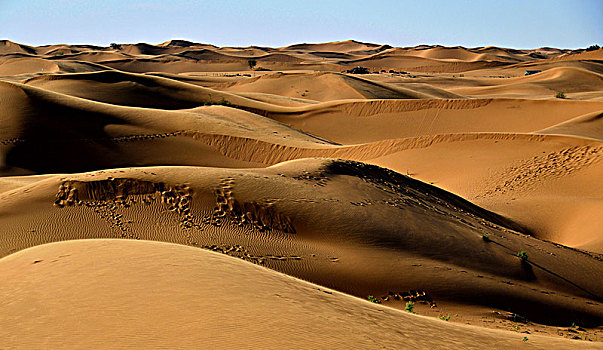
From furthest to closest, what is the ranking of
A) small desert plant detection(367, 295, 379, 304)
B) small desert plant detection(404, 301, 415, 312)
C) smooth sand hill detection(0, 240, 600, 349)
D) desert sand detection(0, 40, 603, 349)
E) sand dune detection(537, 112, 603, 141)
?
sand dune detection(537, 112, 603, 141) < small desert plant detection(367, 295, 379, 304) < small desert plant detection(404, 301, 415, 312) < desert sand detection(0, 40, 603, 349) < smooth sand hill detection(0, 240, 600, 349)

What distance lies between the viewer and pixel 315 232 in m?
10.5

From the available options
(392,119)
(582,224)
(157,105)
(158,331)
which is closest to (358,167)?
(582,224)

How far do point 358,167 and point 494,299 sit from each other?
588 centimetres

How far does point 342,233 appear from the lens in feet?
34.5

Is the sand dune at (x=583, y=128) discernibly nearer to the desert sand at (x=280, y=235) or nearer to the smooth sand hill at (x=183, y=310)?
the desert sand at (x=280, y=235)

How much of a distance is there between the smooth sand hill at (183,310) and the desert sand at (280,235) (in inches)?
1.0

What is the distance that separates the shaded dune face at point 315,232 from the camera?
9.50 metres

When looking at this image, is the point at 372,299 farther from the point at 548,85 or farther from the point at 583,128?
the point at 548,85

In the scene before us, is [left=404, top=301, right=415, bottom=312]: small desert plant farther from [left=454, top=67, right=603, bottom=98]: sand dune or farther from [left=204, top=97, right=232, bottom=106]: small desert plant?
[left=454, top=67, right=603, bottom=98]: sand dune

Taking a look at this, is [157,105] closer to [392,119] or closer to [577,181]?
[392,119]

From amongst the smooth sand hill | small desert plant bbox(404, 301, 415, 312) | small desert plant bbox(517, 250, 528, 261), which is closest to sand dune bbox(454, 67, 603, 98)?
small desert plant bbox(517, 250, 528, 261)

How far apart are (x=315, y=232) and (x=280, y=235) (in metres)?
0.70

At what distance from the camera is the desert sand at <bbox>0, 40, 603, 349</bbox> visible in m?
5.16

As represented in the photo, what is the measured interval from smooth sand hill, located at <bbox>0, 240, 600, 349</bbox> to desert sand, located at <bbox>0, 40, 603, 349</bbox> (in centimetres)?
3
